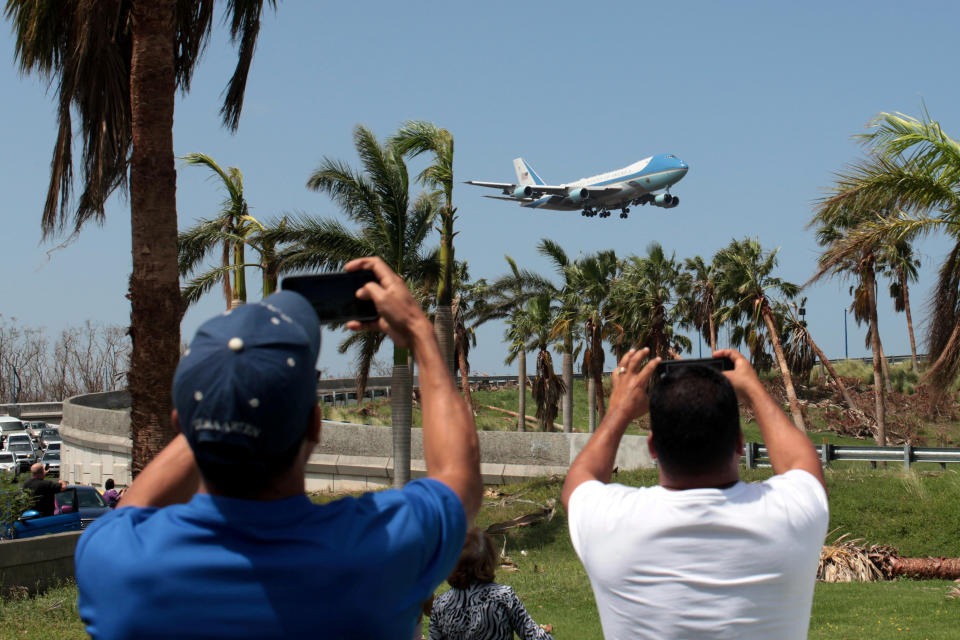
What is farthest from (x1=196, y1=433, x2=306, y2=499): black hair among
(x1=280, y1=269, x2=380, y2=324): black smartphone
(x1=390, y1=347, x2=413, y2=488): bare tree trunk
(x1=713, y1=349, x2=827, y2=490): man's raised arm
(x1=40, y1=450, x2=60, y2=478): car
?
(x1=40, y1=450, x2=60, y2=478): car

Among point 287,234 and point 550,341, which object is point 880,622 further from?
point 550,341

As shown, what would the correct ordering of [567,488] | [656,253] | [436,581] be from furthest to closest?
[656,253], [567,488], [436,581]

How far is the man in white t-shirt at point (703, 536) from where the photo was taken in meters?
2.28

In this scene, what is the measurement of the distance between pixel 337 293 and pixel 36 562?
10906mm

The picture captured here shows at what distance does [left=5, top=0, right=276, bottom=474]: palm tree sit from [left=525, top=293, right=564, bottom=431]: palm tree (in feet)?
80.3

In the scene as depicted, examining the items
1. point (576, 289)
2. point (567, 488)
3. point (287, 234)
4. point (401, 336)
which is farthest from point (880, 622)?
point (576, 289)

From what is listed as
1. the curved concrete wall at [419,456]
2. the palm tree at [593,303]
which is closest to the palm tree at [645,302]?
the palm tree at [593,303]

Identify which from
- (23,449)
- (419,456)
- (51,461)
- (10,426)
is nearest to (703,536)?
(419,456)

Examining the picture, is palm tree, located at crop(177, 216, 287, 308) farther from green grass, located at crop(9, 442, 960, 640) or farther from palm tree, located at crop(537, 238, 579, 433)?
palm tree, located at crop(537, 238, 579, 433)

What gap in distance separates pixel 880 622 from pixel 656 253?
2866 centimetres

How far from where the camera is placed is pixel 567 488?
102 inches

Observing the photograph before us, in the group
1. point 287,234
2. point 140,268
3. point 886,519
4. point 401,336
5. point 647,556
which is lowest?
point 886,519

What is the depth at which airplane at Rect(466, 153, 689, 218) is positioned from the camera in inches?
2085

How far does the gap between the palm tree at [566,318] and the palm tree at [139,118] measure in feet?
73.2
